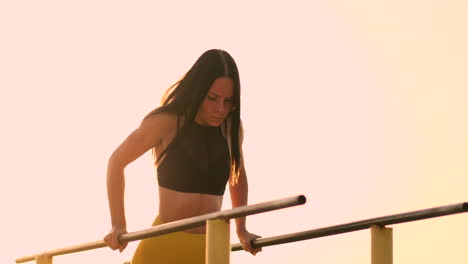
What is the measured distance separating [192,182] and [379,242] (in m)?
1.06

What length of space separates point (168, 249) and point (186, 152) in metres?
0.41

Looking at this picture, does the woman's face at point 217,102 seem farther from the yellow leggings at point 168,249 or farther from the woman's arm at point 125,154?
the yellow leggings at point 168,249

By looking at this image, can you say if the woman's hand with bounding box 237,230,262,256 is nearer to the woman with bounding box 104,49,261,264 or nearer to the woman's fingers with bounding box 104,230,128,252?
the woman with bounding box 104,49,261,264

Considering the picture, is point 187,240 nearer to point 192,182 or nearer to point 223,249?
point 192,182

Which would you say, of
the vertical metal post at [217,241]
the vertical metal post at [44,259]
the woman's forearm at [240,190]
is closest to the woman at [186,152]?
the woman's forearm at [240,190]

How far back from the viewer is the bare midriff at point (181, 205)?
409 centimetres

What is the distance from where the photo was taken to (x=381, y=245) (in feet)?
10.8

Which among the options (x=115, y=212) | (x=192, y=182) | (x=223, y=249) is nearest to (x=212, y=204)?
(x=192, y=182)

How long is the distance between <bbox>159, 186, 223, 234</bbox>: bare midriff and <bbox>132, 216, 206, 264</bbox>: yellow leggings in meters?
0.05

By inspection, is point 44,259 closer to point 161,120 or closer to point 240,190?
point 240,190

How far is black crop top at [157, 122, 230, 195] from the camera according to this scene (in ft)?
13.4

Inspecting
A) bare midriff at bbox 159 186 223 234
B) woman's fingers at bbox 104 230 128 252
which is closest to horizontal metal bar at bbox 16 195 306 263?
woman's fingers at bbox 104 230 128 252

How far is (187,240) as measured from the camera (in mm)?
4070

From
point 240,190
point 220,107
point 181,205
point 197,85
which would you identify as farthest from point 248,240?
point 197,85
